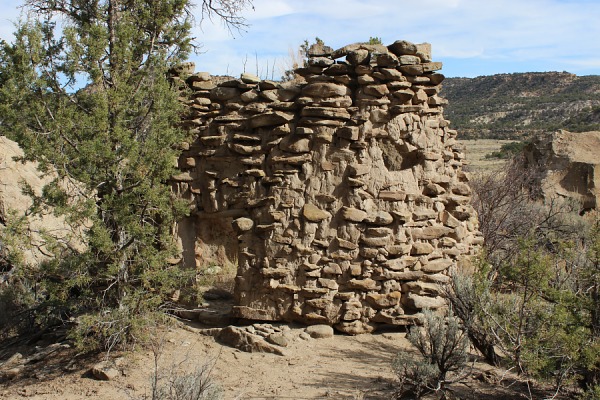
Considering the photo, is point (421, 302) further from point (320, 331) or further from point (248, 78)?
point (248, 78)

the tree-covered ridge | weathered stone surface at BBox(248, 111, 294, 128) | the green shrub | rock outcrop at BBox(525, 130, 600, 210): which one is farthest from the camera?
the tree-covered ridge

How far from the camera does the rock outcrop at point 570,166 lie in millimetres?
13410

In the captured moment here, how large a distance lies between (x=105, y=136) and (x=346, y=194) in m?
2.49

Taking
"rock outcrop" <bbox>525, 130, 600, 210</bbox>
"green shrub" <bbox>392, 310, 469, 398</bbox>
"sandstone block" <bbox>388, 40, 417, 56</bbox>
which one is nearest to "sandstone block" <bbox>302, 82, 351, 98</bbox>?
"sandstone block" <bbox>388, 40, 417, 56</bbox>

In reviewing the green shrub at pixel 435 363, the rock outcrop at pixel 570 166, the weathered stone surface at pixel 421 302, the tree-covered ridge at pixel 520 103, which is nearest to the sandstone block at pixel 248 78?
the weathered stone surface at pixel 421 302

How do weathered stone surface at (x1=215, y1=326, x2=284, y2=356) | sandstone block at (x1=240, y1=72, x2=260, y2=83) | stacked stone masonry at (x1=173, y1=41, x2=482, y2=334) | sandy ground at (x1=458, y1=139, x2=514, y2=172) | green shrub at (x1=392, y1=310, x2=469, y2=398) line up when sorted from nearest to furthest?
green shrub at (x1=392, y1=310, x2=469, y2=398) < weathered stone surface at (x1=215, y1=326, x2=284, y2=356) < stacked stone masonry at (x1=173, y1=41, x2=482, y2=334) < sandstone block at (x1=240, y1=72, x2=260, y2=83) < sandy ground at (x1=458, y1=139, x2=514, y2=172)

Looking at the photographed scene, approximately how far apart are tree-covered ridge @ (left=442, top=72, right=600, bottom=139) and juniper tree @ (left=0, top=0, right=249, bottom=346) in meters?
25.4

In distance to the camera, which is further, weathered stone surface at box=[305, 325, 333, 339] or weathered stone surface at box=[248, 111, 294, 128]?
weathered stone surface at box=[248, 111, 294, 128]

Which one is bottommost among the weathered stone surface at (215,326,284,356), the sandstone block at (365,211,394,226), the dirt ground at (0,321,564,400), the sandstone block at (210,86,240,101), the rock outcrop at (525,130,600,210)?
the dirt ground at (0,321,564,400)

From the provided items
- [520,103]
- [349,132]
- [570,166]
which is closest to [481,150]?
[520,103]

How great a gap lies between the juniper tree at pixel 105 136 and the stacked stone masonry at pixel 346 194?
30.0 inches

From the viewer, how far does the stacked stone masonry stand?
6480 millimetres

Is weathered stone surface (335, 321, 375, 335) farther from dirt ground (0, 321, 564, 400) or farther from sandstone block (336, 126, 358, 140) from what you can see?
sandstone block (336, 126, 358, 140)

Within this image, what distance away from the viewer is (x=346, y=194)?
6.60 metres
